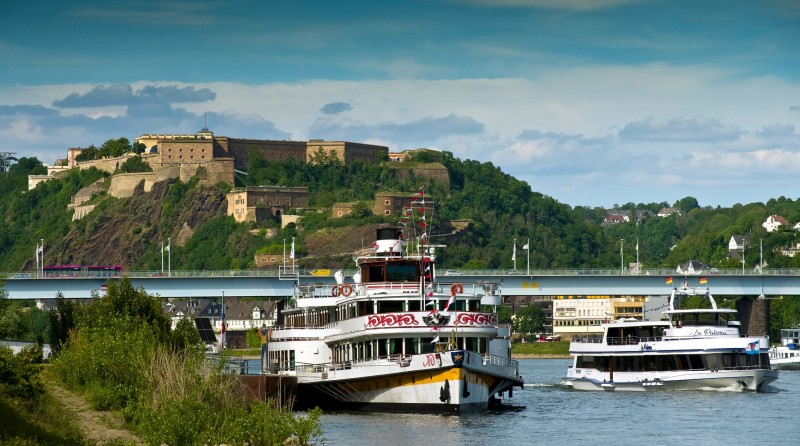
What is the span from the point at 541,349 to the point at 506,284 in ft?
102

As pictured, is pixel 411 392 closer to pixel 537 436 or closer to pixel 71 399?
pixel 537 436

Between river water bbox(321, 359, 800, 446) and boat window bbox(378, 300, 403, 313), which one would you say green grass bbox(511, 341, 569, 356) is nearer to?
river water bbox(321, 359, 800, 446)

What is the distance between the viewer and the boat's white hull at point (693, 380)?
268ft

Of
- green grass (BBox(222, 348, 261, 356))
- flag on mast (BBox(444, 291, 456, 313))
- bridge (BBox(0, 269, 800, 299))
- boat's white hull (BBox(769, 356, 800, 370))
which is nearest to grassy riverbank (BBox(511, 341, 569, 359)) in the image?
bridge (BBox(0, 269, 800, 299))

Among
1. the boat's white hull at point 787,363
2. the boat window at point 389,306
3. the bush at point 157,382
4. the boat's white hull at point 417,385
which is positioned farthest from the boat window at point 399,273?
the boat's white hull at point 787,363

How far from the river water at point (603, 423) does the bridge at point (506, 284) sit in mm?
52207

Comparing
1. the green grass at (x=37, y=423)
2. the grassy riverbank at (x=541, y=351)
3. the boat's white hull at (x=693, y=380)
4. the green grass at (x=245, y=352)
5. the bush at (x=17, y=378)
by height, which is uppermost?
the bush at (x=17, y=378)

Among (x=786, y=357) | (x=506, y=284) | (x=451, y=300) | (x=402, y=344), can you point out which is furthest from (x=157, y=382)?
(x=506, y=284)

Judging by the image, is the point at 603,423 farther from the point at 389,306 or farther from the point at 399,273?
the point at 399,273

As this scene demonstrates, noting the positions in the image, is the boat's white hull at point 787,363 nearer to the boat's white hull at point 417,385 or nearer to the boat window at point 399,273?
the boat's white hull at point 417,385

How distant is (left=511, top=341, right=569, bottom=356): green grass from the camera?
535ft

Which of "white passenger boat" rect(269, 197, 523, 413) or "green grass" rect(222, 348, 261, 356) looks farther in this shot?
"green grass" rect(222, 348, 261, 356)

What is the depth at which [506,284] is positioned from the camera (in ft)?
445

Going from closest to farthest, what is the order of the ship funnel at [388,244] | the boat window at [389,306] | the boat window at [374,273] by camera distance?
the boat window at [389,306]
the boat window at [374,273]
the ship funnel at [388,244]
